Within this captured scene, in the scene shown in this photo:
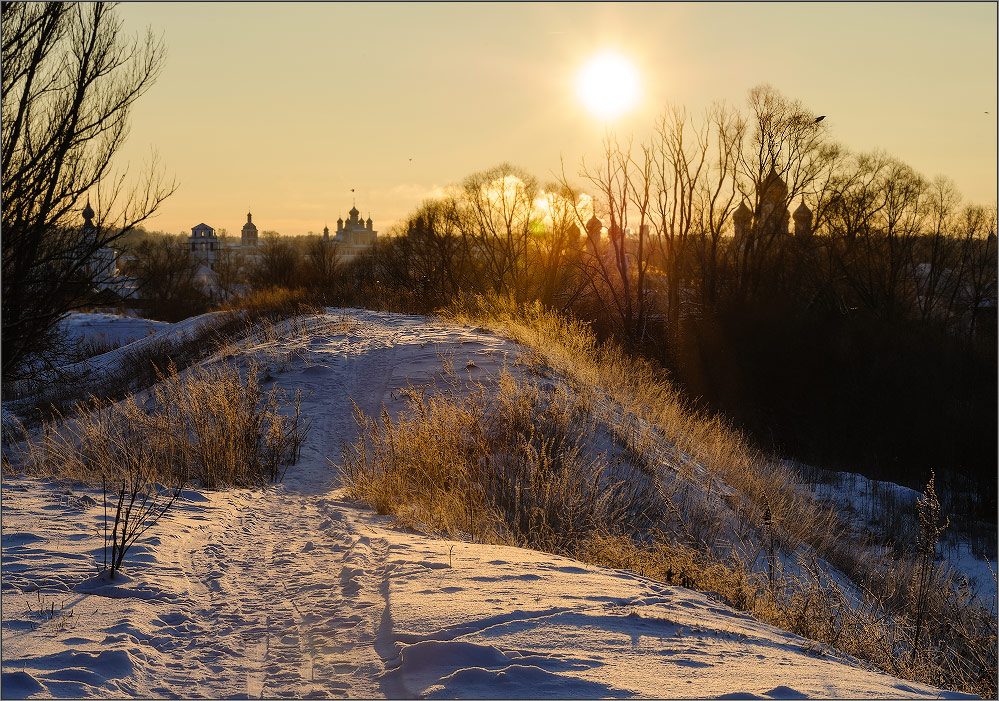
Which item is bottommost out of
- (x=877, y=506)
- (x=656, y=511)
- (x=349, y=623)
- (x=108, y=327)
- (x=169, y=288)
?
(x=877, y=506)

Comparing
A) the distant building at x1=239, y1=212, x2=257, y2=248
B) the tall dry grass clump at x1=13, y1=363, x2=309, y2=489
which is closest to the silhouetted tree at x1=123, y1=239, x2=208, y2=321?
the tall dry grass clump at x1=13, y1=363, x2=309, y2=489

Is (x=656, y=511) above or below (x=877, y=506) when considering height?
above

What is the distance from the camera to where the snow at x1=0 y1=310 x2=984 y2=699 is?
9.54 feet

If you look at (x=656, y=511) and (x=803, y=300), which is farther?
(x=803, y=300)

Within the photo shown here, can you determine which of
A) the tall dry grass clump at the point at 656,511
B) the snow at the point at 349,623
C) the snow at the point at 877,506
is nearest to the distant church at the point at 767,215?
the snow at the point at 877,506

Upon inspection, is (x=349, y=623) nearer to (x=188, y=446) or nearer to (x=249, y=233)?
(x=188, y=446)

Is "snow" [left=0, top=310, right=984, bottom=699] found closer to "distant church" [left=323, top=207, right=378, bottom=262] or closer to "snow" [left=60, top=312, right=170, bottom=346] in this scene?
"snow" [left=60, top=312, right=170, bottom=346]

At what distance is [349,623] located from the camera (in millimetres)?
3709

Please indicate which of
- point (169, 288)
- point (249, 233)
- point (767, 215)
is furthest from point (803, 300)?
point (249, 233)

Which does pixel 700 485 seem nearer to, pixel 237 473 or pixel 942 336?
pixel 237 473

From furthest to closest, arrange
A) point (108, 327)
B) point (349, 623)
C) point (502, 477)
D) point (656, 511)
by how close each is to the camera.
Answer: point (108, 327), point (656, 511), point (502, 477), point (349, 623)

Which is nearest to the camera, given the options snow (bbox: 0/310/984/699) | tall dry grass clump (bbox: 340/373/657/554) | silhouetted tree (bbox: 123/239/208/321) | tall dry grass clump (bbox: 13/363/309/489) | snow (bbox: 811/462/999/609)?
snow (bbox: 0/310/984/699)

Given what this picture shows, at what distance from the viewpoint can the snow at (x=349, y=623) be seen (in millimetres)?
2908

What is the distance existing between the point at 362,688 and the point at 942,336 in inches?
1480
